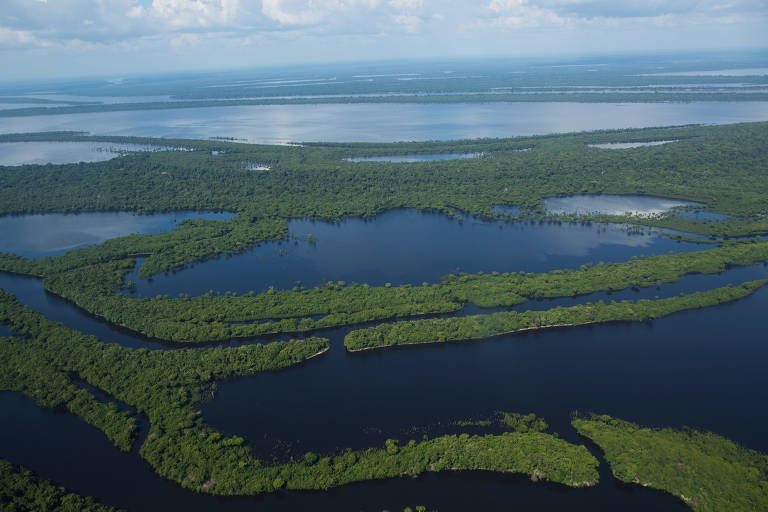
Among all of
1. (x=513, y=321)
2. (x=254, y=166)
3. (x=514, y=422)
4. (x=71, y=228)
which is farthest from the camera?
(x=254, y=166)

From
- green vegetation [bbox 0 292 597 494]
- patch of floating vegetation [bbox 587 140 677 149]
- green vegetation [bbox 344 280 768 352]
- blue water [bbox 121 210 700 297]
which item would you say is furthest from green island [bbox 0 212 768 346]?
patch of floating vegetation [bbox 587 140 677 149]

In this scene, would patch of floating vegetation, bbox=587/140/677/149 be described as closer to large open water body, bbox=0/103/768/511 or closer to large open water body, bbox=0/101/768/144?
large open water body, bbox=0/101/768/144

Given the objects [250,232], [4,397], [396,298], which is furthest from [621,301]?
[4,397]

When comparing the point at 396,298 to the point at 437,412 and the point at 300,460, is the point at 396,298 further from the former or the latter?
the point at 300,460

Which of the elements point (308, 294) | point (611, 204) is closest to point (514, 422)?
point (308, 294)

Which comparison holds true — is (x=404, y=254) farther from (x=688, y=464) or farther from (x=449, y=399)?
(x=688, y=464)
